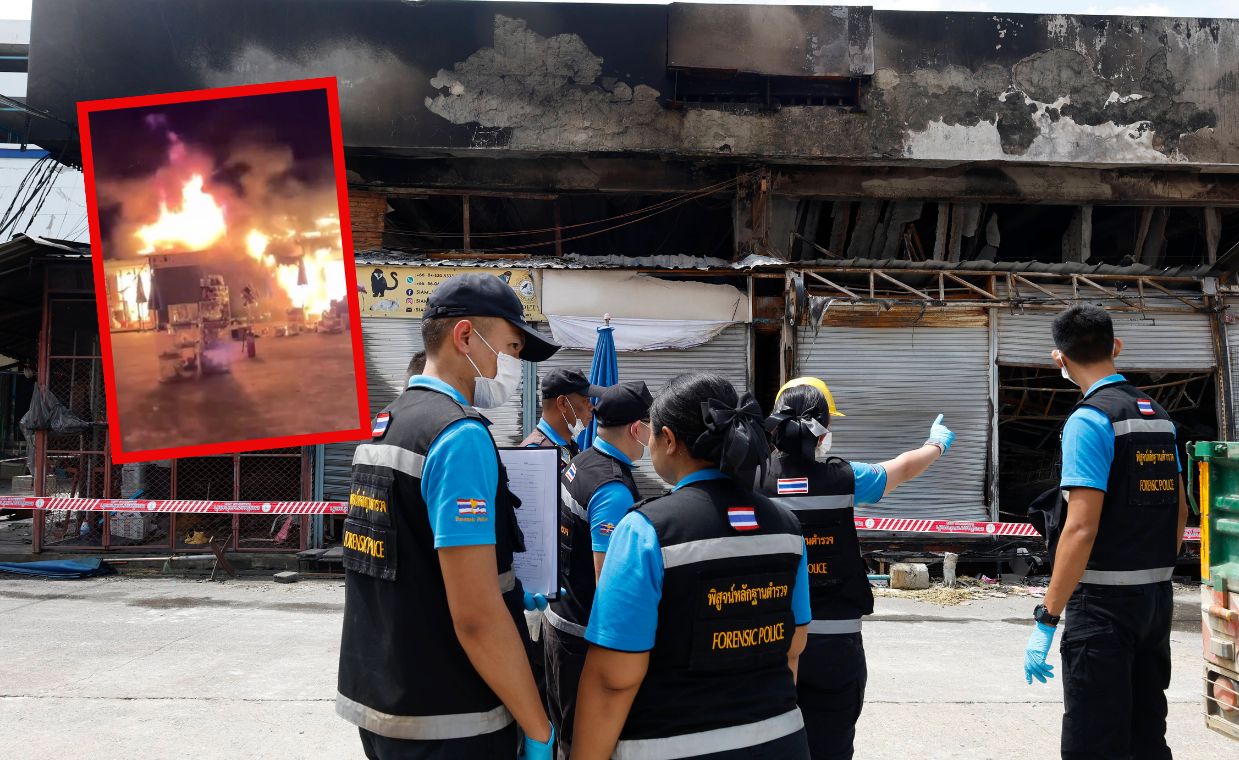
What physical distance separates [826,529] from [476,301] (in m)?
1.89

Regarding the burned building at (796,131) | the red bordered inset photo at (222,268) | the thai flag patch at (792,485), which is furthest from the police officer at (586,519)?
the burned building at (796,131)

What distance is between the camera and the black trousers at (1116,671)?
3.22m

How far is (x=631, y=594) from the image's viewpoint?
77.9 inches

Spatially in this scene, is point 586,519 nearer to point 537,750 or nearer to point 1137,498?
point 537,750

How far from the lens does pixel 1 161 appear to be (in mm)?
26594

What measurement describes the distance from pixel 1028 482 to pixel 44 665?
12819 mm

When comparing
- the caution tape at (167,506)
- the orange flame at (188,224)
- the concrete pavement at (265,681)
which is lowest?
the concrete pavement at (265,681)

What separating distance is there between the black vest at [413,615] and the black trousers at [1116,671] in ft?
8.01

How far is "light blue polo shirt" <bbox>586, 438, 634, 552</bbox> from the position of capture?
3254 mm

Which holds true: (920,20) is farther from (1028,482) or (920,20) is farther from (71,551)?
(71,551)

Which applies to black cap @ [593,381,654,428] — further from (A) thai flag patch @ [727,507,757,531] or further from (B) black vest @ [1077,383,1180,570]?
Result: (B) black vest @ [1077,383,1180,570]

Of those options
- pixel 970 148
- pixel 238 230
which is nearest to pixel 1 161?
pixel 238 230

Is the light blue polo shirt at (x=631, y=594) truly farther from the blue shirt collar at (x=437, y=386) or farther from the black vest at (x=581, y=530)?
the black vest at (x=581, y=530)

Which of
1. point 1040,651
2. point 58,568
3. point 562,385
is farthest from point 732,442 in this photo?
point 58,568
